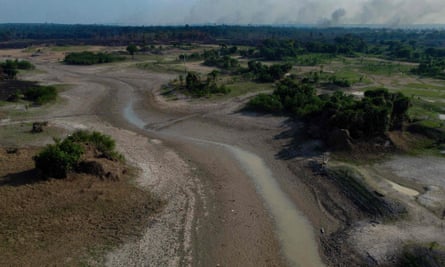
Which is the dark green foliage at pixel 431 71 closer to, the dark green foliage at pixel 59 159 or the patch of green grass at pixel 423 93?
the patch of green grass at pixel 423 93

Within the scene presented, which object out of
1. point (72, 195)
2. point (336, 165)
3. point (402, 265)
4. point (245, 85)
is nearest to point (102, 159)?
point (72, 195)

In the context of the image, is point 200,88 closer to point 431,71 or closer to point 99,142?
point 99,142

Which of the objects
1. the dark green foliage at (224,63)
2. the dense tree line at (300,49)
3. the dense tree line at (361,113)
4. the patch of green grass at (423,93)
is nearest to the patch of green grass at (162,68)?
the dark green foliage at (224,63)

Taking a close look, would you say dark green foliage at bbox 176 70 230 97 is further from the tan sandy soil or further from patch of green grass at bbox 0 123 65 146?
patch of green grass at bbox 0 123 65 146

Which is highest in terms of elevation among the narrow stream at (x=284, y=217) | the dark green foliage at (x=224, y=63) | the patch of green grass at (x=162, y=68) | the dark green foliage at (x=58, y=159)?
the dark green foliage at (x=224, y=63)

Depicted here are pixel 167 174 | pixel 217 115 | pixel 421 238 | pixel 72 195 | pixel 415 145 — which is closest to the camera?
pixel 421 238

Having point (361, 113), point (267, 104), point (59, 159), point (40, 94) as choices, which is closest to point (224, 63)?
point (267, 104)

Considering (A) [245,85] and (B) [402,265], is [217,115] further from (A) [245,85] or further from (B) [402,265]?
(B) [402,265]
